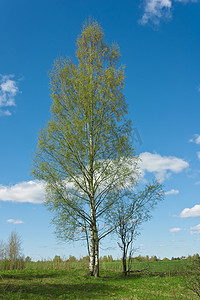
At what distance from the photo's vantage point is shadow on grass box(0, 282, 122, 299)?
973cm

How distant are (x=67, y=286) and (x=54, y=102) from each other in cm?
1155

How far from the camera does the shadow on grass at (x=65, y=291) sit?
9.73m

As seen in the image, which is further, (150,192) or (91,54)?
(91,54)

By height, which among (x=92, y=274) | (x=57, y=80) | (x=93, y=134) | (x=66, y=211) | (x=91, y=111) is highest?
(x=57, y=80)

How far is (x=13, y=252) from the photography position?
70.3 feet

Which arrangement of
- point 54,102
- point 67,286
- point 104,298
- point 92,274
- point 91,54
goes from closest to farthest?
point 104,298 → point 67,286 → point 92,274 → point 54,102 → point 91,54

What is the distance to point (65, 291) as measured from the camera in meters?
11.2

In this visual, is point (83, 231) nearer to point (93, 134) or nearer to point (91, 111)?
point (93, 134)

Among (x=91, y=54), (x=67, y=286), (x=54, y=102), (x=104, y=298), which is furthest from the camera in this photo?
(x=91, y=54)

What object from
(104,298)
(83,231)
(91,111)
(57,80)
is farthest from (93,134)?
(104,298)

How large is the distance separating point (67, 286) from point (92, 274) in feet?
14.3

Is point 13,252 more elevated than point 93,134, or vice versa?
point 93,134

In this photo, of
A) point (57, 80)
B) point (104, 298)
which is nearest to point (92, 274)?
point (104, 298)

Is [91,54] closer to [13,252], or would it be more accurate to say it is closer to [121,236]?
[121,236]
